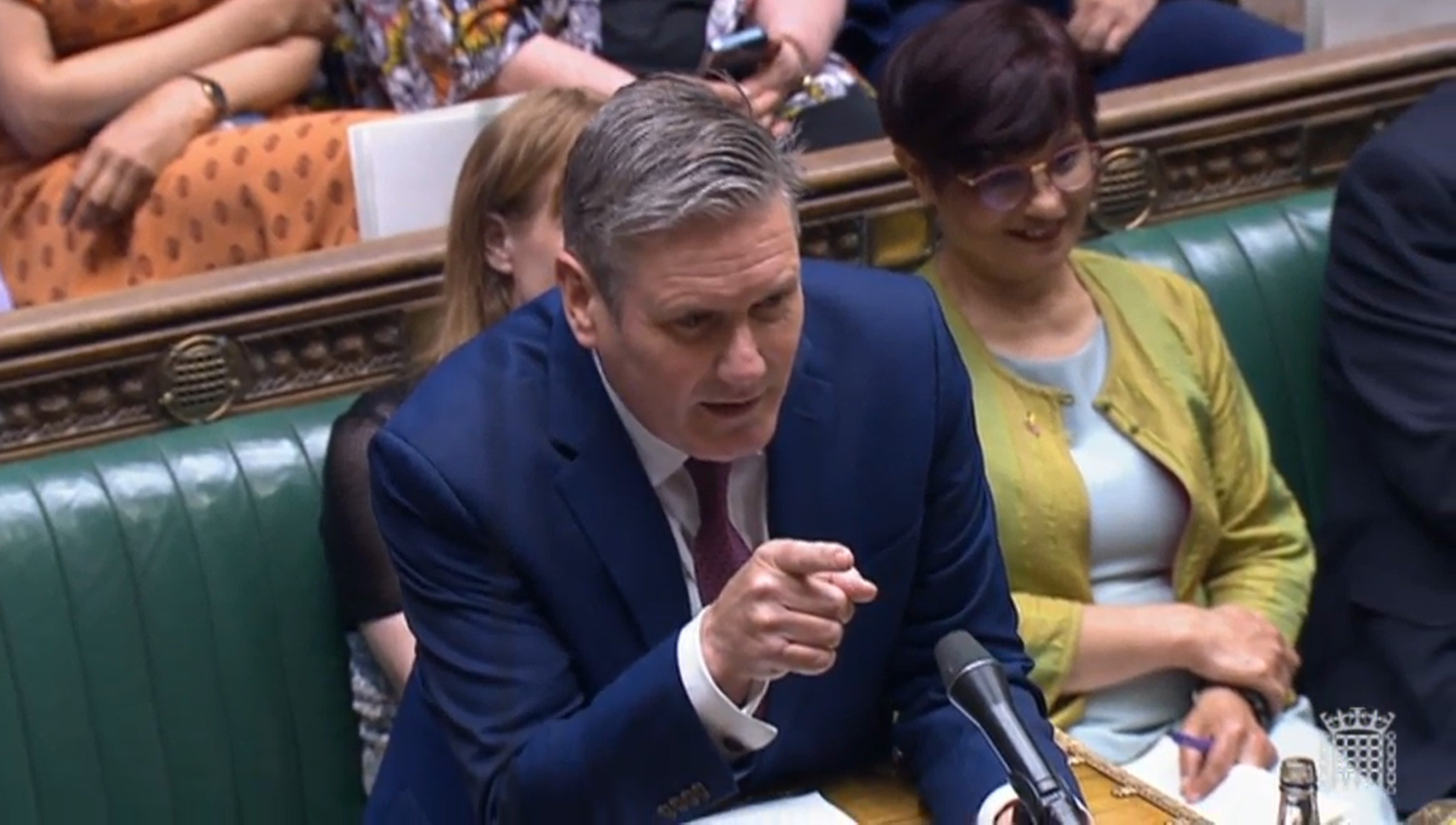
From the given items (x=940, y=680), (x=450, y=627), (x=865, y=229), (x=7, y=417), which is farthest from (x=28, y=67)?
(x=940, y=680)

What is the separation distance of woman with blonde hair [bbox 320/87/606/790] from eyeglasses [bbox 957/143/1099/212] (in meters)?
0.38

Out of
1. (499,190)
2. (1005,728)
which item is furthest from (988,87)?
(1005,728)

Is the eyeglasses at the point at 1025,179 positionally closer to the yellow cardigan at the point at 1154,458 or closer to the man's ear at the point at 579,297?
the yellow cardigan at the point at 1154,458

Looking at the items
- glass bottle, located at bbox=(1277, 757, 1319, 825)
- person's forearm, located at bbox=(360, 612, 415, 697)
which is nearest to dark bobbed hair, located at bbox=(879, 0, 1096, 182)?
person's forearm, located at bbox=(360, 612, 415, 697)

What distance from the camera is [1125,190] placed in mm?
2801

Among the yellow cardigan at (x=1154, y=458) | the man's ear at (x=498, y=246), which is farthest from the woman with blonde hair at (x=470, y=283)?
the yellow cardigan at (x=1154, y=458)

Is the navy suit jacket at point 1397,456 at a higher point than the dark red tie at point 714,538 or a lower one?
lower

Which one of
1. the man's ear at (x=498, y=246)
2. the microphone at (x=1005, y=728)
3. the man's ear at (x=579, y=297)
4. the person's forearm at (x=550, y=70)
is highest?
Result: the man's ear at (x=579, y=297)

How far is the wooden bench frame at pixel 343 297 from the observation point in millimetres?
2293

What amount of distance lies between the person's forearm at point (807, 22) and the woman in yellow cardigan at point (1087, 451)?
1.64 feet

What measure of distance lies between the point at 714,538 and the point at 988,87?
0.70 m

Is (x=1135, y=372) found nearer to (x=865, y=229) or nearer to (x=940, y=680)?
(x=865, y=229)

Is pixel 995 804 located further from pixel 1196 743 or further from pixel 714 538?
pixel 1196 743

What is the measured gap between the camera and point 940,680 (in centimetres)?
168
